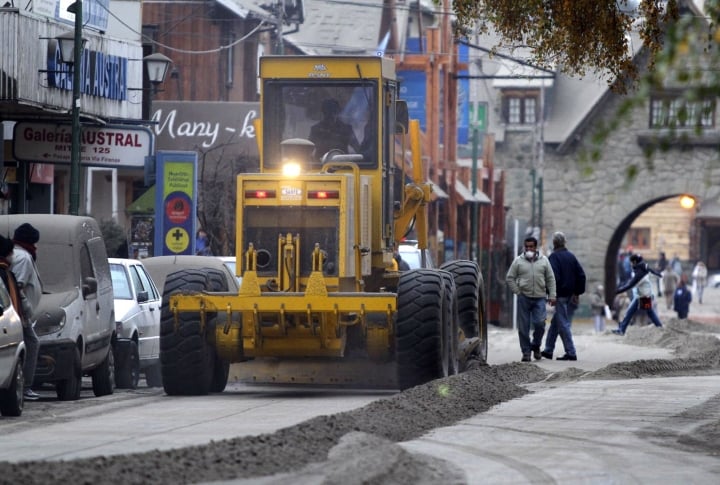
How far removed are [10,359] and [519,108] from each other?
54824 mm

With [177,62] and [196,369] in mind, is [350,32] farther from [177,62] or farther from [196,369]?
[196,369]

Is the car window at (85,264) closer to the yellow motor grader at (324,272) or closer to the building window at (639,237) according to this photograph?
the yellow motor grader at (324,272)

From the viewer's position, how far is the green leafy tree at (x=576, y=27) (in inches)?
647

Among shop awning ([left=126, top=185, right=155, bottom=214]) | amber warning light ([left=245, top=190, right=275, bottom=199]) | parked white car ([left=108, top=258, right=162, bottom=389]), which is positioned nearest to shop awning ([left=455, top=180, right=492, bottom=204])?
shop awning ([left=126, top=185, right=155, bottom=214])

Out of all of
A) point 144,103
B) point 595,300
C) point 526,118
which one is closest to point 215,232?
point 144,103

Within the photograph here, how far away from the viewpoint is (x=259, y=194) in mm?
17578

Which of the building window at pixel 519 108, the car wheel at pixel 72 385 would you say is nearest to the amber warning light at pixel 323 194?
the car wheel at pixel 72 385

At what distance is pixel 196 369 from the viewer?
1705 cm

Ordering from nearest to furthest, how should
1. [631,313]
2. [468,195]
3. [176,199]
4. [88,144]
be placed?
[176,199] → [88,144] → [631,313] → [468,195]

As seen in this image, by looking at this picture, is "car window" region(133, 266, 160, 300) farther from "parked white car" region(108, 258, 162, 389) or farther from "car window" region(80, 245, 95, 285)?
"car window" region(80, 245, 95, 285)

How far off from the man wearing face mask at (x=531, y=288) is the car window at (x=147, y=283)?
5.13 m

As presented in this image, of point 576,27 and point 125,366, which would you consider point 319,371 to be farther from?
point 576,27

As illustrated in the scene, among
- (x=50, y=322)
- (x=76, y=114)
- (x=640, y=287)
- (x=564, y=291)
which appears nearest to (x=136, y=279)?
(x=50, y=322)

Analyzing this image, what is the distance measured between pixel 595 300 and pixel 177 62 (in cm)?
1303
